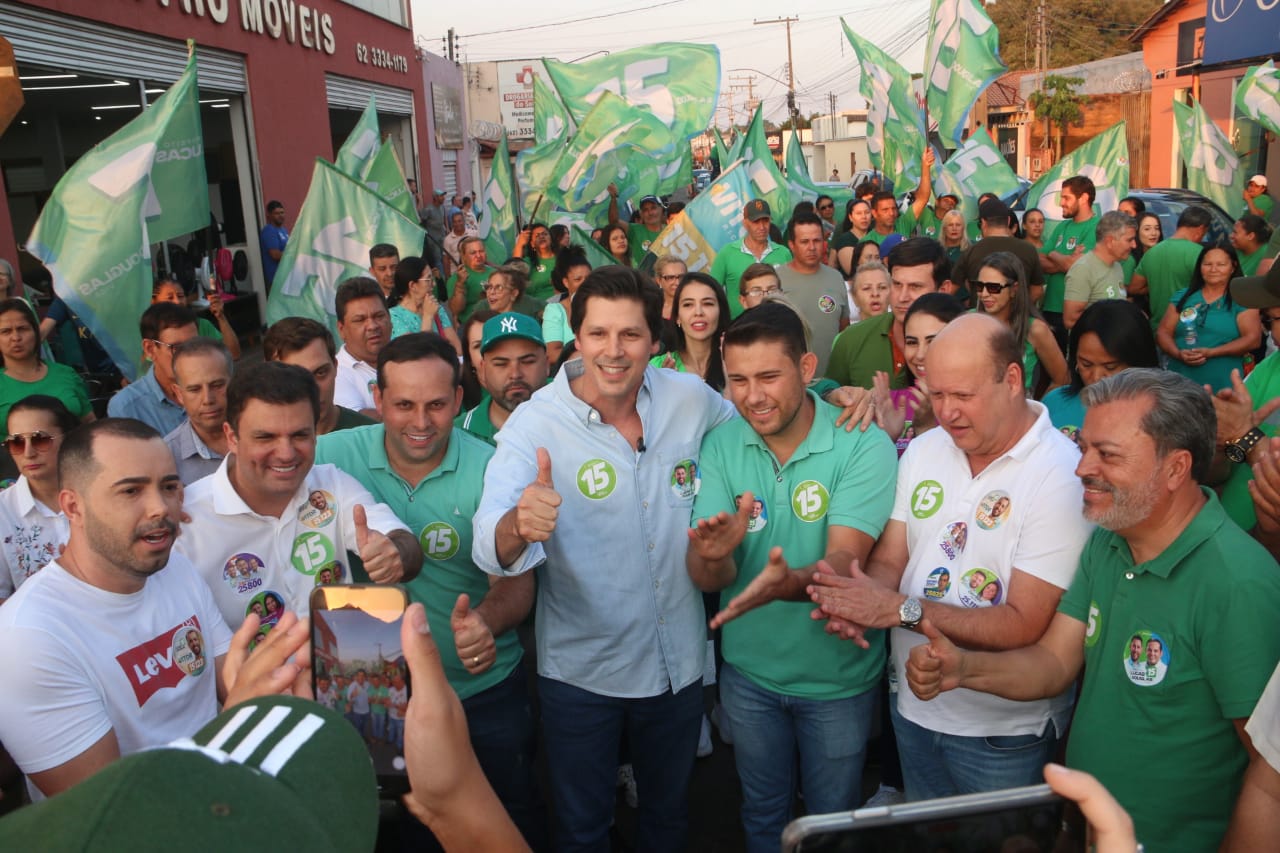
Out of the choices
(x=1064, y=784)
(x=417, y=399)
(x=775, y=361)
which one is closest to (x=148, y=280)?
(x=417, y=399)

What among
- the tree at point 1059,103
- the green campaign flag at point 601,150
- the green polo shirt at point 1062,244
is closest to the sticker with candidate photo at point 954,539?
the green polo shirt at point 1062,244

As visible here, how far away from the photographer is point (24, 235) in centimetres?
1605

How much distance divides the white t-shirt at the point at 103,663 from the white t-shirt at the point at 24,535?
141cm

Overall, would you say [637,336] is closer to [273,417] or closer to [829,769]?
[273,417]

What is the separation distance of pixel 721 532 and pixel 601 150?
771 centimetres

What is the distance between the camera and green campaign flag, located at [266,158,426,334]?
6480 millimetres

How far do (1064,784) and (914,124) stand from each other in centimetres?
1077

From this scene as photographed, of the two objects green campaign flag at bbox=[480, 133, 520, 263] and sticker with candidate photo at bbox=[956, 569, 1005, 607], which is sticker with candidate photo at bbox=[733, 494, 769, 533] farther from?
green campaign flag at bbox=[480, 133, 520, 263]

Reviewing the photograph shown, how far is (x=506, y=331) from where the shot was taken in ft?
13.5

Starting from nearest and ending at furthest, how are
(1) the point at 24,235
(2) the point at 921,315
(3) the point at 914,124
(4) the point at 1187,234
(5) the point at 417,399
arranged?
1. (5) the point at 417,399
2. (2) the point at 921,315
3. (4) the point at 1187,234
4. (3) the point at 914,124
5. (1) the point at 24,235

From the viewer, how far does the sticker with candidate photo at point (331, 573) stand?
2736mm

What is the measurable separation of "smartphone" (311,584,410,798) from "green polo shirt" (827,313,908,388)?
2969mm

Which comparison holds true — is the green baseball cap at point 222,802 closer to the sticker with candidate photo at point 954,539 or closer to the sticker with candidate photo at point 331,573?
the sticker with candidate photo at point 331,573

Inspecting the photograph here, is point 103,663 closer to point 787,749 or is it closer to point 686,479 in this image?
point 686,479
